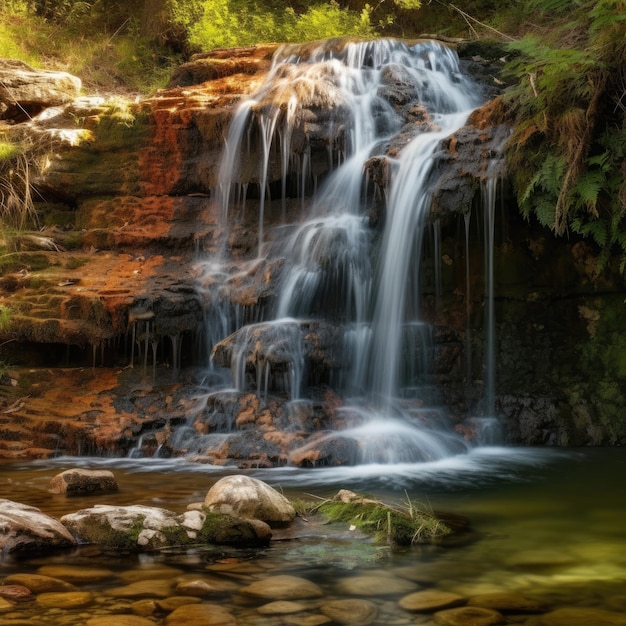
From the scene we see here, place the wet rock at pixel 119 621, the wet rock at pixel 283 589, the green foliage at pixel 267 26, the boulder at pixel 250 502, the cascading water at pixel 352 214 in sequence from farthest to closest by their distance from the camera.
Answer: the green foliage at pixel 267 26, the cascading water at pixel 352 214, the boulder at pixel 250 502, the wet rock at pixel 283 589, the wet rock at pixel 119 621

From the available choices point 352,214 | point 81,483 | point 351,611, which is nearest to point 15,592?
point 351,611

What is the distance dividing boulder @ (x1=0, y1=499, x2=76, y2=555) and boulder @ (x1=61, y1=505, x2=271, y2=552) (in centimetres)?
13

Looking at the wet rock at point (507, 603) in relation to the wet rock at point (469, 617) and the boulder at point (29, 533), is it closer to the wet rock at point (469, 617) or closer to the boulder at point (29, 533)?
the wet rock at point (469, 617)

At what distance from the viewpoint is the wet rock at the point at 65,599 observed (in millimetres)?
3041

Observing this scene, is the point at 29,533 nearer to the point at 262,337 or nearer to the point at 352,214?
the point at 262,337

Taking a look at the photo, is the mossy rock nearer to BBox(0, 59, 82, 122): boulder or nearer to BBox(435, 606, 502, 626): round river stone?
BBox(435, 606, 502, 626): round river stone

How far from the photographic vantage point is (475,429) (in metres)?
7.97

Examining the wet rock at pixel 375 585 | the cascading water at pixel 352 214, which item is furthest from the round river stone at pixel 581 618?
the cascading water at pixel 352 214

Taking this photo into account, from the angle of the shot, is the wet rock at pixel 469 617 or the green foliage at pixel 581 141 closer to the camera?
the wet rock at pixel 469 617

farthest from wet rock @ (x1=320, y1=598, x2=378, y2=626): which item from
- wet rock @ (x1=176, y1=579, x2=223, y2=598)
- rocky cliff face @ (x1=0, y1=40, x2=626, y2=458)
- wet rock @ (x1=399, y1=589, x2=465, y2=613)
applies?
rocky cliff face @ (x1=0, y1=40, x2=626, y2=458)

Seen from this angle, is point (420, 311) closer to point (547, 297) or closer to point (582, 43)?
point (547, 297)

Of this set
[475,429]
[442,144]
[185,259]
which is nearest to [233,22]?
[185,259]

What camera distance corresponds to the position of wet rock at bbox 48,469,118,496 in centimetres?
537

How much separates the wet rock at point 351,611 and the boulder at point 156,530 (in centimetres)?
97
